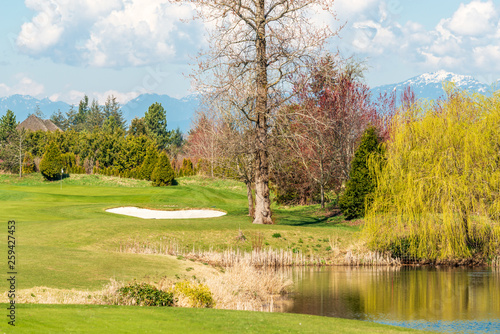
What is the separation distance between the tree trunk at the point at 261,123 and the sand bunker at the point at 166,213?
7.40 metres

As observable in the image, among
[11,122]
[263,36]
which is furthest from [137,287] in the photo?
[11,122]

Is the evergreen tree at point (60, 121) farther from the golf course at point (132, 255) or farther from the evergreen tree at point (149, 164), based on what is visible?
the golf course at point (132, 255)

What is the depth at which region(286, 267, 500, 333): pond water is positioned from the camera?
1661cm

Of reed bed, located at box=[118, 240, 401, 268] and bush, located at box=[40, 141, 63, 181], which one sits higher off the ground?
bush, located at box=[40, 141, 63, 181]

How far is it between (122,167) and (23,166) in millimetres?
14409

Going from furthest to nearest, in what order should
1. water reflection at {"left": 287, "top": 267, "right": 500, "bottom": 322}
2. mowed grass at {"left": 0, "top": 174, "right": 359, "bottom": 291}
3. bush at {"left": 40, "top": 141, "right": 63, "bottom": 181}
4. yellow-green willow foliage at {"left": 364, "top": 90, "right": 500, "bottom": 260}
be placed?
bush at {"left": 40, "top": 141, "right": 63, "bottom": 181}, yellow-green willow foliage at {"left": 364, "top": 90, "right": 500, "bottom": 260}, mowed grass at {"left": 0, "top": 174, "right": 359, "bottom": 291}, water reflection at {"left": 287, "top": 267, "right": 500, "bottom": 322}

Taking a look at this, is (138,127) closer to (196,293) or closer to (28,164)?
(28,164)

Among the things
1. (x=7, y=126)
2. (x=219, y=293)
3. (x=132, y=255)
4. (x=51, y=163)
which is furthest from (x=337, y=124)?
(x=7, y=126)

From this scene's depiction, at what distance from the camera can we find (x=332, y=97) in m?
47.8

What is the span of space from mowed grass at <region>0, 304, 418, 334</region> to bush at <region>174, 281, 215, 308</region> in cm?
243

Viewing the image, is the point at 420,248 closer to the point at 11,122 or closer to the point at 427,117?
the point at 427,117

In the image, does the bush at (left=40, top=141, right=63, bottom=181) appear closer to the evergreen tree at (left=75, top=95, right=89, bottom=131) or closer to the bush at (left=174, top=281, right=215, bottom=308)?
the bush at (left=174, top=281, right=215, bottom=308)

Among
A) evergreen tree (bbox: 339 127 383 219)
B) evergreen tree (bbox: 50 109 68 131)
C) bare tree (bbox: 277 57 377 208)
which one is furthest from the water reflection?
evergreen tree (bbox: 50 109 68 131)

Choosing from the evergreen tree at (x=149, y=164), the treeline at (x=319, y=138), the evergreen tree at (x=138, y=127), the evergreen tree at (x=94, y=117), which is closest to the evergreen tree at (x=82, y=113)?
the evergreen tree at (x=94, y=117)
